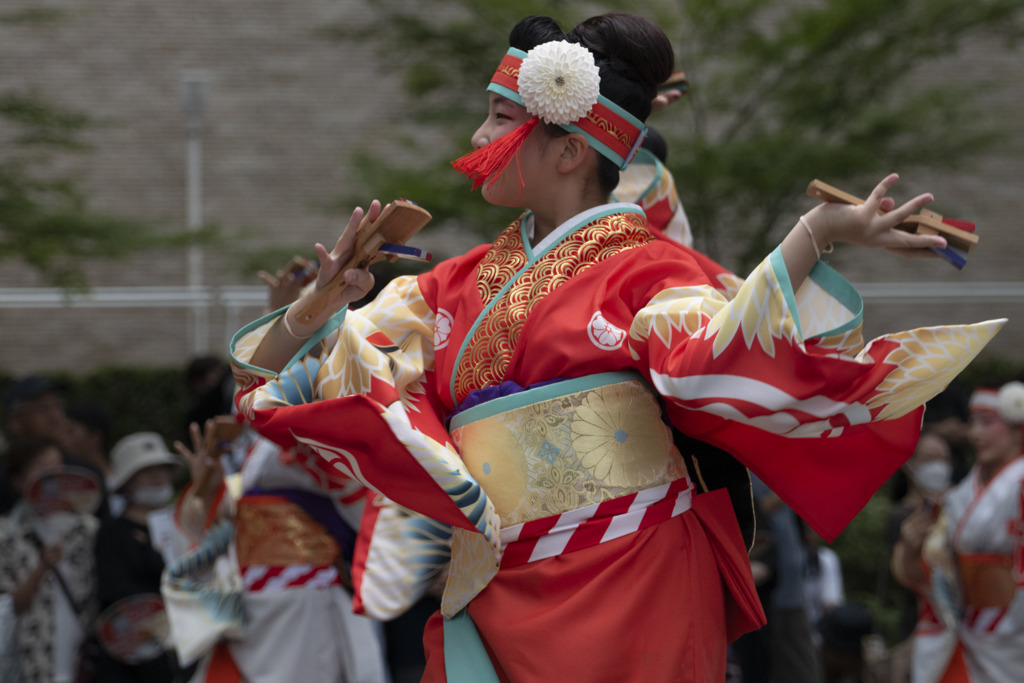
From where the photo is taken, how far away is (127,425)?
29.6ft

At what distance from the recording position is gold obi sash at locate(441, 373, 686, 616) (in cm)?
200

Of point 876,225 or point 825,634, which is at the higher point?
point 876,225

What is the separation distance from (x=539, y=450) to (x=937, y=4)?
6926mm

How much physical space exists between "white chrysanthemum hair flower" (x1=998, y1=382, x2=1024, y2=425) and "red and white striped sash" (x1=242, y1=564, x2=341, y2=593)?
285 cm

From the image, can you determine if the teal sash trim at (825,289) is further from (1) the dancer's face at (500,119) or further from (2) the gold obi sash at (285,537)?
(2) the gold obi sash at (285,537)

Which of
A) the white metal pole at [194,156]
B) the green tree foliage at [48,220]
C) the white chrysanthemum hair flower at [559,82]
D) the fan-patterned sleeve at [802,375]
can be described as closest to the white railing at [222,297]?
the white metal pole at [194,156]

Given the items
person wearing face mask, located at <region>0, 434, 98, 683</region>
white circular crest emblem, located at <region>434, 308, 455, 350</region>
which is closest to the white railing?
person wearing face mask, located at <region>0, 434, 98, 683</region>

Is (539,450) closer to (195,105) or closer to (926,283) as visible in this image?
(195,105)

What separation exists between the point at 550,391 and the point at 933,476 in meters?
4.11

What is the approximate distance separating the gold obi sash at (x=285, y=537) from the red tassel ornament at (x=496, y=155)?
1795 mm

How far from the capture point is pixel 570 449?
2.01m

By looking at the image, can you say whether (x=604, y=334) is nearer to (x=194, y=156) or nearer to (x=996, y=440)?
(x=996, y=440)

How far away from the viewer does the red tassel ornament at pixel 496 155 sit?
84.0 inches

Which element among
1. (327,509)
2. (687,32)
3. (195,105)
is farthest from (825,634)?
(195,105)
